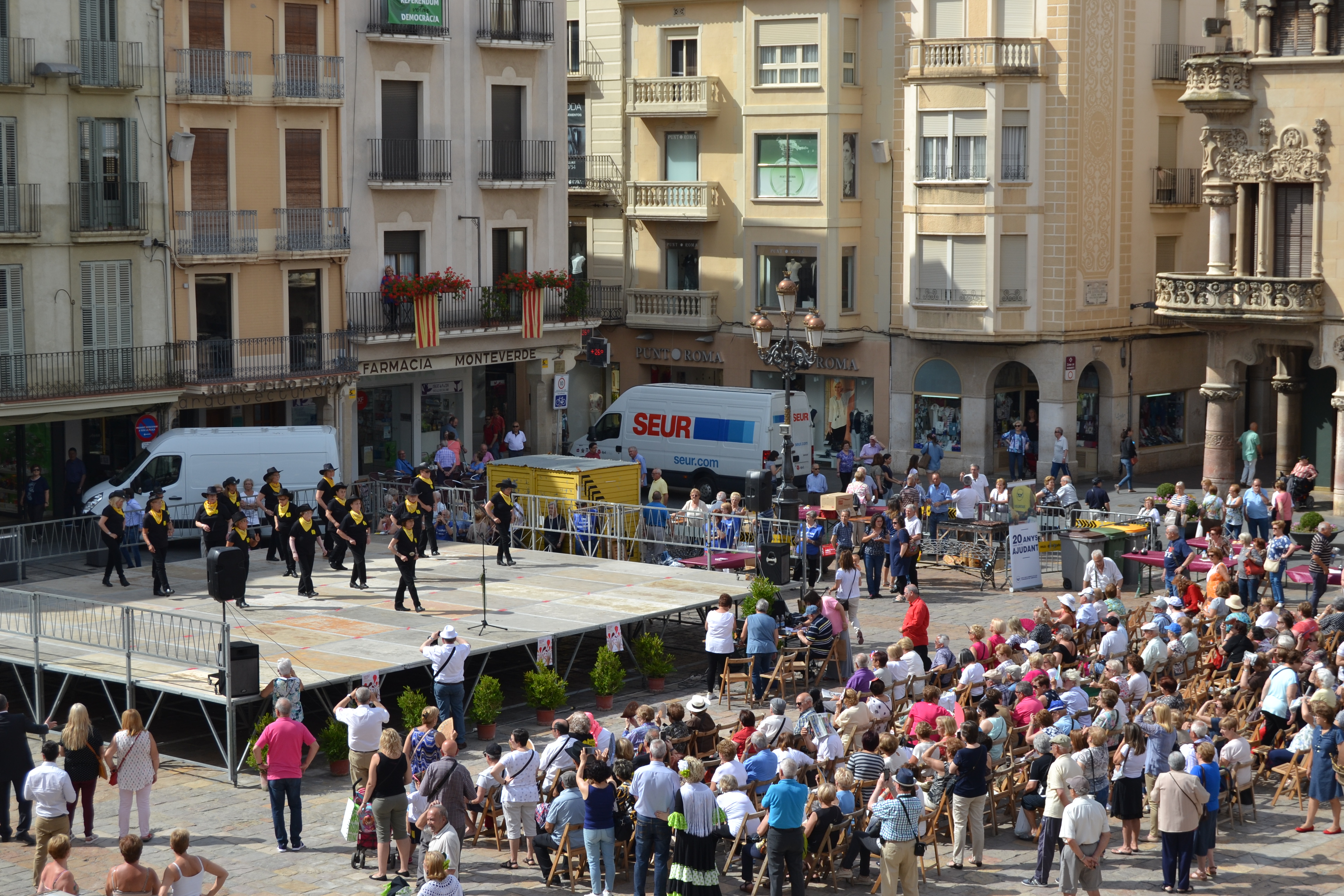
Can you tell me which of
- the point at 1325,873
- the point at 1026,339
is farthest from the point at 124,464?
the point at 1325,873

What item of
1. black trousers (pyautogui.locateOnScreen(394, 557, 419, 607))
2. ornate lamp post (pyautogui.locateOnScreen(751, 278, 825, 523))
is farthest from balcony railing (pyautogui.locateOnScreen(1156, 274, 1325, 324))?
black trousers (pyautogui.locateOnScreen(394, 557, 419, 607))

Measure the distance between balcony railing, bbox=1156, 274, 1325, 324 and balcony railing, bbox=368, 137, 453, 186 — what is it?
17.3 metres

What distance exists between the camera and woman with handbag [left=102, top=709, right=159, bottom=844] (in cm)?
1905

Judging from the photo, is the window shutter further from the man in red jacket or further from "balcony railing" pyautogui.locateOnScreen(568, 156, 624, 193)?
the man in red jacket

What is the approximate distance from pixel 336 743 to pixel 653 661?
18.8 feet

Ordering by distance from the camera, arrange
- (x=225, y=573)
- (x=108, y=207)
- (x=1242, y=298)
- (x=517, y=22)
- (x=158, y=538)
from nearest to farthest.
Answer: (x=225, y=573) < (x=158, y=538) < (x=108, y=207) < (x=1242, y=298) < (x=517, y=22)

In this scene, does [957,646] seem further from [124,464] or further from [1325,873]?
[124,464]

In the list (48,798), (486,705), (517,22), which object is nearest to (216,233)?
(517,22)

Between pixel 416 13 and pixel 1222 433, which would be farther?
pixel 1222 433

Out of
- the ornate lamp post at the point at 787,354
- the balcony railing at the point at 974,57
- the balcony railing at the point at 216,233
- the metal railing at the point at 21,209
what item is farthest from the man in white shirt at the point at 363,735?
the balcony railing at the point at 974,57

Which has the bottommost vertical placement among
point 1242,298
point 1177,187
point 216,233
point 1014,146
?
point 1242,298

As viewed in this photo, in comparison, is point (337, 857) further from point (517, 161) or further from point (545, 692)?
point (517, 161)

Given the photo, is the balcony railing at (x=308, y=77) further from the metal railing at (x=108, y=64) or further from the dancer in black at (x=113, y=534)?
the dancer in black at (x=113, y=534)

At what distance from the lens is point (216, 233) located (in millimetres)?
39438
